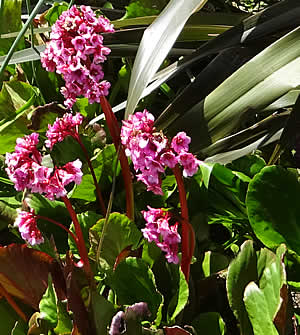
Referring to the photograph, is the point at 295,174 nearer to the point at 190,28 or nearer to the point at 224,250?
the point at 224,250

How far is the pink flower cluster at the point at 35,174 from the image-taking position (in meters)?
0.85

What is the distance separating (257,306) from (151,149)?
0.25 metres

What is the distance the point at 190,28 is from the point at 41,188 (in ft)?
1.99

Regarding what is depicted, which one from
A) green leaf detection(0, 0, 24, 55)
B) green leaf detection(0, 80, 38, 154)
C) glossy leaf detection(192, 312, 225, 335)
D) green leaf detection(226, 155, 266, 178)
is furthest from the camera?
green leaf detection(0, 0, 24, 55)

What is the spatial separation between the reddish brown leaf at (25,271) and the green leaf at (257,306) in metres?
0.31

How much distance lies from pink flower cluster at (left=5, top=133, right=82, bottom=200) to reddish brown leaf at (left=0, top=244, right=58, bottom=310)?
0.50 ft

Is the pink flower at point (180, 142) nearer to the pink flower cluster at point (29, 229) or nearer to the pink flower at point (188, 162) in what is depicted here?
the pink flower at point (188, 162)

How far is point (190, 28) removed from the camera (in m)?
1.33

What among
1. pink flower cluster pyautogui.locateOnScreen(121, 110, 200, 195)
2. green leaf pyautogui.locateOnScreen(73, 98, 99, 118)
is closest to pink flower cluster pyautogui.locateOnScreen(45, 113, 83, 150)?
pink flower cluster pyautogui.locateOnScreen(121, 110, 200, 195)

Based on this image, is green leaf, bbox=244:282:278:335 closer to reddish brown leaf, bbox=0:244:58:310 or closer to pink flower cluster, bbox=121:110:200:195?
pink flower cluster, bbox=121:110:200:195

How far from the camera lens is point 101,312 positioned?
2.97ft

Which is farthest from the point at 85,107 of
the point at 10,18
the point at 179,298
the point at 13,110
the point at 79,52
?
the point at 179,298

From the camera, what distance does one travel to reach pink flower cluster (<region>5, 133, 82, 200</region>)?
0.85 metres

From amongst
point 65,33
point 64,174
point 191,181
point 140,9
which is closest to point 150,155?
point 64,174
